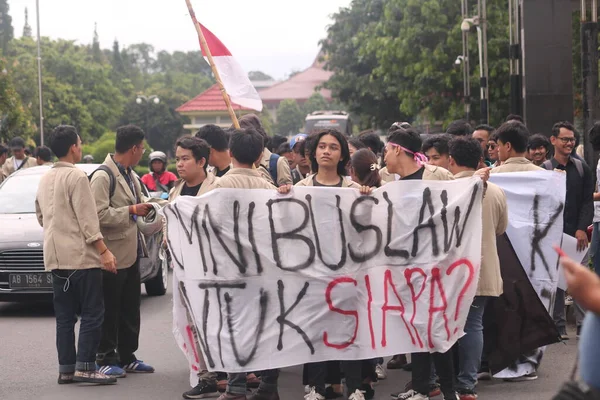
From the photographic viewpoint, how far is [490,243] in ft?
24.0

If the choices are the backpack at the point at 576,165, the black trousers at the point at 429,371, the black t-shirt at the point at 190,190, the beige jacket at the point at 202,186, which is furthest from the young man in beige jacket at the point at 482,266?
the backpack at the point at 576,165

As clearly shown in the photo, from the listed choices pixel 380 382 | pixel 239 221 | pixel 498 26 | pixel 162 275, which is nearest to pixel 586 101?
pixel 162 275

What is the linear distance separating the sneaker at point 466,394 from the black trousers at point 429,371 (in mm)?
196

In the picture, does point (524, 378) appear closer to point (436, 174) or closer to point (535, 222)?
point (535, 222)

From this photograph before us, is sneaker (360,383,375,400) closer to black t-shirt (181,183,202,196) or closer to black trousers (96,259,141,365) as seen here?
black t-shirt (181,183,202,196)

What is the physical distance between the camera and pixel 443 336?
703 cm

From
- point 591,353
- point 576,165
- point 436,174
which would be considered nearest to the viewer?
point 591,353

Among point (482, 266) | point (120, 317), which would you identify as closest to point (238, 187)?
point (482, 266)

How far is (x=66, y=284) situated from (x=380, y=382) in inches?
96.5

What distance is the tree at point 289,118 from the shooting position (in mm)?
176375

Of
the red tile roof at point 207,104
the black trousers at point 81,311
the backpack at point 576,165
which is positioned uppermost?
the red tile roof at point 207,104

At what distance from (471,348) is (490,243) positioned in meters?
0.71

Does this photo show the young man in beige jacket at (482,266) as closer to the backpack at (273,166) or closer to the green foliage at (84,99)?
the backpack at (273,166)

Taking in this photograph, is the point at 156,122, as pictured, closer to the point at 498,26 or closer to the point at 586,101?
the point at 498,26
